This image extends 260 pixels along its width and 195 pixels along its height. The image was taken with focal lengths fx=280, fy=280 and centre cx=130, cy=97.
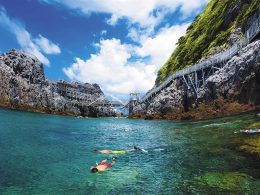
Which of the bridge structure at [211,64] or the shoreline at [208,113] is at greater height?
the bridge structure at [211,64]

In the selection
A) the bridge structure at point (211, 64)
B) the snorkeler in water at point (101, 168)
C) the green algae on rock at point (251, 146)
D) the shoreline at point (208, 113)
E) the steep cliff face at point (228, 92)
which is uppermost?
the bridge structure at point (211, 64)

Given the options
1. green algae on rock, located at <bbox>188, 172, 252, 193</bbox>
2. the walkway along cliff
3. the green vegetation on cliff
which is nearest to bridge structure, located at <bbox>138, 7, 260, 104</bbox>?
the walkway along cliff

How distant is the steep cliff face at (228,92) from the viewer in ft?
127

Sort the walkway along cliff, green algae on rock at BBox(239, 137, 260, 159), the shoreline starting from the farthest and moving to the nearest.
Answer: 1. the shoreline
2. the walkway along cliff
3. green algae on rock at BBox(239, 137, 260, 159)

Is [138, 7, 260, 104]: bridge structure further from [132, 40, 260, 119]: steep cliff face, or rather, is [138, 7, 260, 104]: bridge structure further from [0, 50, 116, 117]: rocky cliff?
[0, 50, 116, 117]: rocky cliff

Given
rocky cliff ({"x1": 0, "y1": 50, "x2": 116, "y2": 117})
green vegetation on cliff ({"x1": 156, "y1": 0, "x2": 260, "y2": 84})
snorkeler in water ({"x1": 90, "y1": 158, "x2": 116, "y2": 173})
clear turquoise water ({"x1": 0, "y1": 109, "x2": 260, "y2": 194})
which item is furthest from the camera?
rocky cliff ({"x1": 0, "y1": 50, "x2": 116, "y2": 117})

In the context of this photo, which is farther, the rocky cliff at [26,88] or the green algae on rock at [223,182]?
the rocky cliff at [26,88]

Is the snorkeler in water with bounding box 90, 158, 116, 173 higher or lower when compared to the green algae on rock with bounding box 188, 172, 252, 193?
higher

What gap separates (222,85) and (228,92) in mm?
2453

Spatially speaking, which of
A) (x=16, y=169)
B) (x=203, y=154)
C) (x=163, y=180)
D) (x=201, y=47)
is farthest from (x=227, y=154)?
(x=201, y=47)

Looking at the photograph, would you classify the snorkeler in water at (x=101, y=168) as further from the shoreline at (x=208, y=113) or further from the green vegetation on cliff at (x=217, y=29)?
the green vegetation on cliff at (x=217, y=29)

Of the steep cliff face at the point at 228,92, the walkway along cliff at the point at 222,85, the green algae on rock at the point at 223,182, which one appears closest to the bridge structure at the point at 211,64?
the walkway along cliff at the point at 222,85

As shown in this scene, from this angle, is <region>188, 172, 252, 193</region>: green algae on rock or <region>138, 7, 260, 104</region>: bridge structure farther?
<region>138, 7, 260, 104</region>: bridge structure

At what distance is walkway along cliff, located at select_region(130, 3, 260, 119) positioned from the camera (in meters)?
39.2
